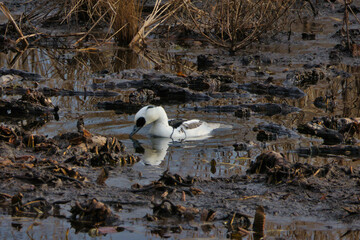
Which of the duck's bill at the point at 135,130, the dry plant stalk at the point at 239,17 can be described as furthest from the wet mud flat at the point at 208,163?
the dry plant stalk at the point at 239,17

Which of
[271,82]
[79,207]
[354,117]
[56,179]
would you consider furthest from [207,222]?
[271,82]

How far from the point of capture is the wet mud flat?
490cm

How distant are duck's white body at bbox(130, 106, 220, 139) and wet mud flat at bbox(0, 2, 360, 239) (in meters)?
0.57

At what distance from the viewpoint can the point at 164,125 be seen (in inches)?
316

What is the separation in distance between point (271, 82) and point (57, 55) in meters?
4.75

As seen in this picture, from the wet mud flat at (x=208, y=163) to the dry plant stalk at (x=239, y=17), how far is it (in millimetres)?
1292

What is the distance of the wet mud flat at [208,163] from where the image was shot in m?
4.90

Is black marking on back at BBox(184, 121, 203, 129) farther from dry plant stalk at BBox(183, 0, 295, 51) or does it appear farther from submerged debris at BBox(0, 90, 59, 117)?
dry plant stalk at BBox(183, 0, 295, 51)

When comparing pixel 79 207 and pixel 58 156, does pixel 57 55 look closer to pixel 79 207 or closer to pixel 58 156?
pixel 58 156

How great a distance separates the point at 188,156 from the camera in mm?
7000

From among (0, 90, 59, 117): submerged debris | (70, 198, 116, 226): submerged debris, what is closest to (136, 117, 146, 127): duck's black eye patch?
(0, 90, 59, 117): submerged debris

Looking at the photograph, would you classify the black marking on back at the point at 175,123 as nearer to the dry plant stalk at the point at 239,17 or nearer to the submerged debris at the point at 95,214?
the submerged debris at the point at 95,214

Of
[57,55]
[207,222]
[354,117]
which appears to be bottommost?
[207,222]

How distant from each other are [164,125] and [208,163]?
1.48 metres
